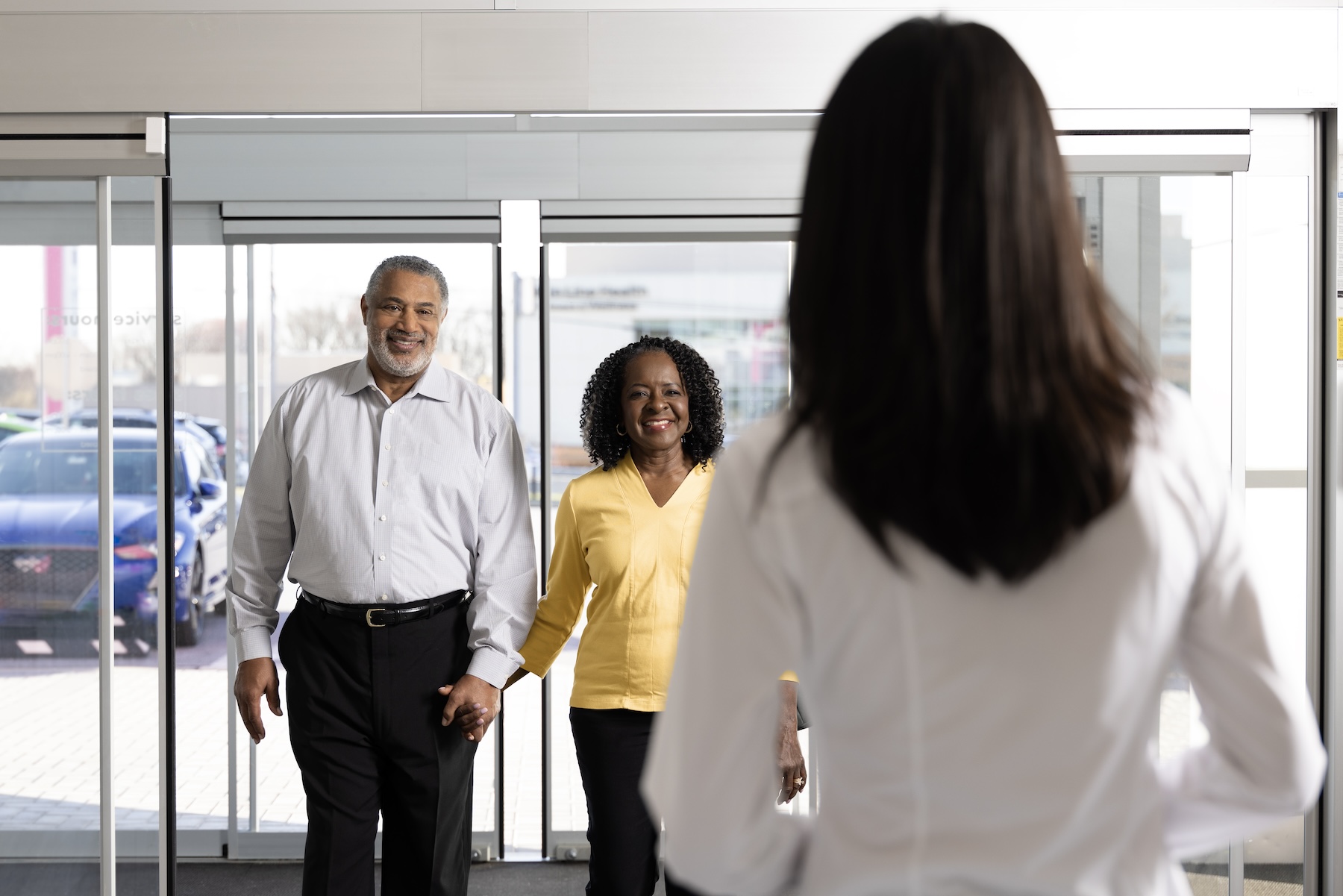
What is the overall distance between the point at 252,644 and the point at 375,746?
1.36 feet

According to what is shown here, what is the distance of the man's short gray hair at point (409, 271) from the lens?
110 inches

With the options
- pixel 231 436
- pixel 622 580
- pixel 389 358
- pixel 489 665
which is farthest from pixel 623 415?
pixel 231 436

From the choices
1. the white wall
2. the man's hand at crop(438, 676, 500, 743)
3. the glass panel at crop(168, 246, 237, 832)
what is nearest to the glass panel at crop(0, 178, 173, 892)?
the white wall

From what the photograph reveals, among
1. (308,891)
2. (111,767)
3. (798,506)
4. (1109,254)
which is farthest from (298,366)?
(798,506)

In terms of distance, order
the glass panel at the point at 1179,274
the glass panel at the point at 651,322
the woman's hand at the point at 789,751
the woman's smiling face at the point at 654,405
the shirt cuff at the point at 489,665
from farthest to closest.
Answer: the glass panel at the point at 651,322 → the glass panel at the point at 1179,274 → the woman's smiling face at the point at 654,405 → the shirt cuff at the point at 489,665 → the woman's hand at the point at 789,751

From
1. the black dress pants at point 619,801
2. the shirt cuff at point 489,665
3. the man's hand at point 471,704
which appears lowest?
the black dress pants at point 619,801

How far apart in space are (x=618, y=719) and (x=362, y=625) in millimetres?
667

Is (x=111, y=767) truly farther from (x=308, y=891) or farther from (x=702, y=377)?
(x=702, y=377)

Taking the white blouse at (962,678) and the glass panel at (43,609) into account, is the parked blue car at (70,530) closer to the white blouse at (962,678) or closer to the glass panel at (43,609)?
the glass panel at (43,609)

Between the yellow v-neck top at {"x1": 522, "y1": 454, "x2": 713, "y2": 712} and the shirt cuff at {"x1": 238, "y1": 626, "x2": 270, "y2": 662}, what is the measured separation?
0.66 metres

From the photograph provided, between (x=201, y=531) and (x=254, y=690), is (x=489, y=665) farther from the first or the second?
(x=201, y=531)

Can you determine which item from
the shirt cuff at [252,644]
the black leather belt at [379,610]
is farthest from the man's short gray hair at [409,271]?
the shirt cuff at [252,644]

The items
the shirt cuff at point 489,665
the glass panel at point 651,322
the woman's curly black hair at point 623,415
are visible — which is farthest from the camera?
the glass panel at point 651,322

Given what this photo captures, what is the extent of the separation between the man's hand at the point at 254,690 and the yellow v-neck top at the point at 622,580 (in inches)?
25.1
